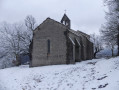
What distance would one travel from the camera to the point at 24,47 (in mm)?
41250

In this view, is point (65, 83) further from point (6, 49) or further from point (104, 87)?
point (6, 49)

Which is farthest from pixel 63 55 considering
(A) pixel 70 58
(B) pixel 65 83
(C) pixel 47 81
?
(B) pixel 65 83

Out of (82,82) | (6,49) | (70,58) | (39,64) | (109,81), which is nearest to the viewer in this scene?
(109,81)

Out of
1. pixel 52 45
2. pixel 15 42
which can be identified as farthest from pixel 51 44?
pixel 15 42

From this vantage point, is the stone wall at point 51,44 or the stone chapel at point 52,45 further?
the stone wall at point 51,44

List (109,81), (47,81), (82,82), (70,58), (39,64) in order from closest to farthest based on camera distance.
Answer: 1. (109,81)
2. (82,82)
3. (47,81)
4. (70,58)
5. (39,64)

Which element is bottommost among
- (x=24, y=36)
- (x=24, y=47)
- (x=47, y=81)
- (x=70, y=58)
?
(x=47, y=81)

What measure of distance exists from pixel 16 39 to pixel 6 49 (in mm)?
3453

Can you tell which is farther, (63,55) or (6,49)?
(6,49)

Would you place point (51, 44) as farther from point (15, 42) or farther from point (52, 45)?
point (15, 42)

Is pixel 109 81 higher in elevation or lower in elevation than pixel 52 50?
lower

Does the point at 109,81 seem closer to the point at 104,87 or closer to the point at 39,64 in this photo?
the point at 104,87

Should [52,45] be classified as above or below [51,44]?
below

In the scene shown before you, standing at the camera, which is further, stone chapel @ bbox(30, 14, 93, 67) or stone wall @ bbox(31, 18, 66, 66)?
stone wall @ bbox(31, 18, 66, 66)
